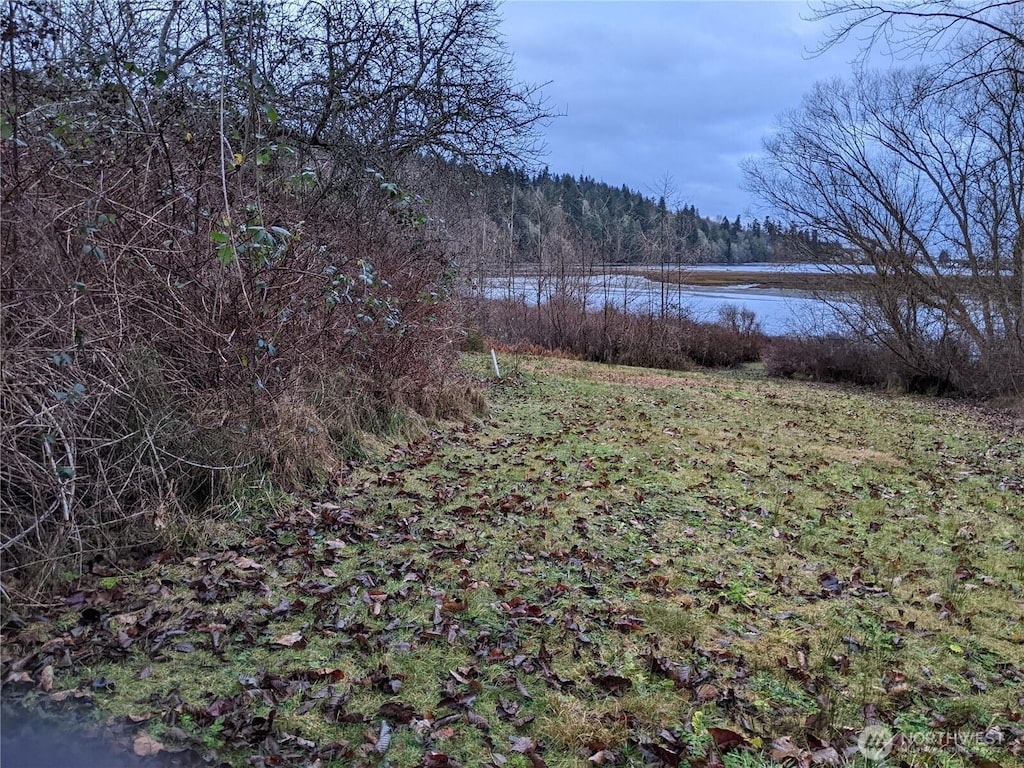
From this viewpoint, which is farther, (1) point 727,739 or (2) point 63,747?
(1) point 727,739

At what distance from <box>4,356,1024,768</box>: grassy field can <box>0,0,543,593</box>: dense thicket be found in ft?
1.73

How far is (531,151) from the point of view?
A: 9.04m

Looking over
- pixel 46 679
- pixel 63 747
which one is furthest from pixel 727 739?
pixel 46 679

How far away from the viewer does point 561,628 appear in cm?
323

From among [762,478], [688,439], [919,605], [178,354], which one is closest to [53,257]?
[178,354]

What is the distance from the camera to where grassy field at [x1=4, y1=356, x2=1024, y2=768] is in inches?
96.5

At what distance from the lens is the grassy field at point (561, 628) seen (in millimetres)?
2451

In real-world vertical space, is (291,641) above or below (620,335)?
below

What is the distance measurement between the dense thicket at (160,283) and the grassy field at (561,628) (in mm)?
526

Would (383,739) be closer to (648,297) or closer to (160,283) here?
(160,283)

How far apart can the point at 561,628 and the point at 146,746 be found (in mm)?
1852

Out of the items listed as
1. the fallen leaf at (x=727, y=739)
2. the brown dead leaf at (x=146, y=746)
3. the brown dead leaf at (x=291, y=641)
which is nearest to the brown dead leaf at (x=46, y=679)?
the brown dead leaf at (x=146, y=746)

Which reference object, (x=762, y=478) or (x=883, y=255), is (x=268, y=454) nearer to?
(x=762, y=478)

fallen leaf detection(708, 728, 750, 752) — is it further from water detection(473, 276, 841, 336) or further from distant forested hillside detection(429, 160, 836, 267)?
water detection(473, 276, 841, 336)
